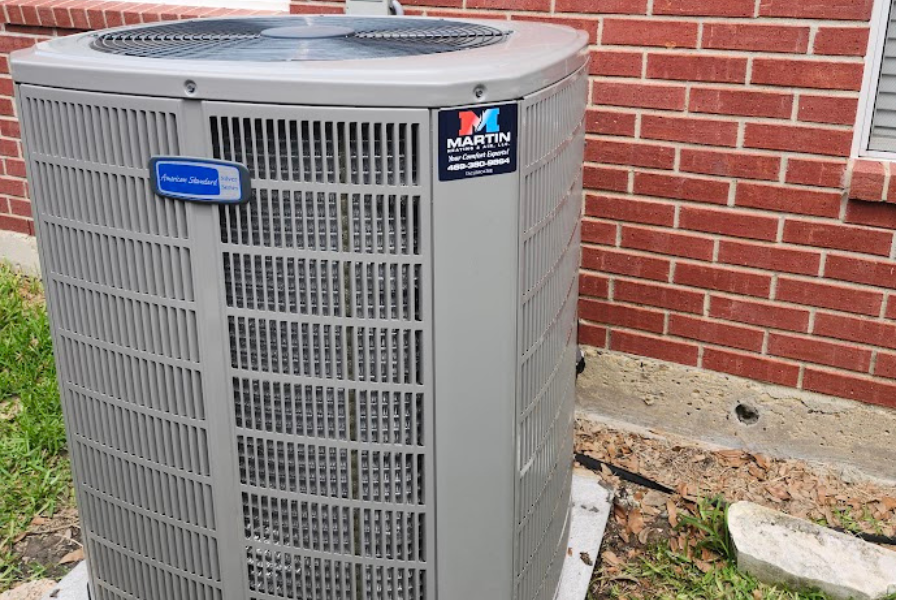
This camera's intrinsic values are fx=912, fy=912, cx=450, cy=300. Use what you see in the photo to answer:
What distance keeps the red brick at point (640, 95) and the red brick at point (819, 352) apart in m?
0.85

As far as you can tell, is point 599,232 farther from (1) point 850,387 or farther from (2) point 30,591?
(2) point 30,591

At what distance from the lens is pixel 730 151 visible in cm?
293

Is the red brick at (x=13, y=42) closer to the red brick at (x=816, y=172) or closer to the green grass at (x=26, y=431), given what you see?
the green grass at (x=26, y=431)

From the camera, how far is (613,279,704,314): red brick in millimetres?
3150

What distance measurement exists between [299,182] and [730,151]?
5.86ft

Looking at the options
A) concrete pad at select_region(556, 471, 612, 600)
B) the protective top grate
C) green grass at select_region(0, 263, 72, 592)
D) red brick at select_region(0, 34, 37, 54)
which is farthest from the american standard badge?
red brick at select_region(0, 34, 37, 54)

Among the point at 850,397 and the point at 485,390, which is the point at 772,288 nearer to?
the point at 850,397

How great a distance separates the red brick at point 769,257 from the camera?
2.92 metres

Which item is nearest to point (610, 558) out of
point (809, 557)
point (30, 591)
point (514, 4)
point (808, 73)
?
point (809, 557)

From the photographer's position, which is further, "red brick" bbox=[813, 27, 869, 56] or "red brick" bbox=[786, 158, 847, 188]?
"red brick" bbox=[786, 158, 847, 188]

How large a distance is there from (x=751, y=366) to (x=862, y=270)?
19.3 inches

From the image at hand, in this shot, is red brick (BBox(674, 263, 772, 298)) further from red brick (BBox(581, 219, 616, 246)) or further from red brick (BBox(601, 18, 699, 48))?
red brick (BBox(601, 18, 699, 48))

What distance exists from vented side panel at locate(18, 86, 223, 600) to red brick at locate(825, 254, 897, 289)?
2048mm

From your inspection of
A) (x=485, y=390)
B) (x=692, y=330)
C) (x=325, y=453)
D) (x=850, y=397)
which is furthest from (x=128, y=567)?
(x=850, y=397)
